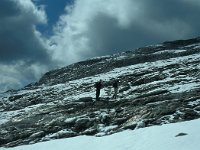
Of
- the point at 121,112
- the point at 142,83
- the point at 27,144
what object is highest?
the point at 142,83

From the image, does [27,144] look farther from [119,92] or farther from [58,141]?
[119,92]

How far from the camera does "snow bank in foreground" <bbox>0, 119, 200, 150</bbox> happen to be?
71.0 ft

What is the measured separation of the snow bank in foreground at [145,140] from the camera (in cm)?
2165

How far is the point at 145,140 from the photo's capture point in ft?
77.5

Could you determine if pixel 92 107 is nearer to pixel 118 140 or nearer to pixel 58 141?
pixel 58 141

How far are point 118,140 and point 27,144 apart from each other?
985cm

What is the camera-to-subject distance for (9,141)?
34719mm

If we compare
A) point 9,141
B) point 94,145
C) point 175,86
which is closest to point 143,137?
point 94,145

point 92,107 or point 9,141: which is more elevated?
point 92,107

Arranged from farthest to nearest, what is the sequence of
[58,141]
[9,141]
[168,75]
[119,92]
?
[168,75], [119,92], [9,141], [58,141]

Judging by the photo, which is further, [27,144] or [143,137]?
[27,144]

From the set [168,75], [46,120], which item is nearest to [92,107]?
[46,120]

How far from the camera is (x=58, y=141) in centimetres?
2972

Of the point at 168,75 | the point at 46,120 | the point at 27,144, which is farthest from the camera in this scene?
the point at 168,75
